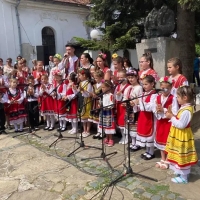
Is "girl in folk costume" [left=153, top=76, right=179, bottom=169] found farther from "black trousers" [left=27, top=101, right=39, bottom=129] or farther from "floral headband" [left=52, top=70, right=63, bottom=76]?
"black trousers" [left=27, top=101, right=39, bottom=129]

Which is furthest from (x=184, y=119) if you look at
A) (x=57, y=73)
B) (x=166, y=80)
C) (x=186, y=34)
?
(x=186, y=34)

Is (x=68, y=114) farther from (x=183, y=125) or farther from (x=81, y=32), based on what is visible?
(x=81, y=32)

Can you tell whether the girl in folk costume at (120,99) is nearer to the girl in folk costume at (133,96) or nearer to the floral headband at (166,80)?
the girl in folk costume at (133,96)

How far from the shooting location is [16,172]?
3.64 metres

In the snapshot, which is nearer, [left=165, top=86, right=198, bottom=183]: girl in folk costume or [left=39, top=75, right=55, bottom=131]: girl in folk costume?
[left=165, top=86, right=198, bottom=183]: girl in folk costume

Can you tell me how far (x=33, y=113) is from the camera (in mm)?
5926

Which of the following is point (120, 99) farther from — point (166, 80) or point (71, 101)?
point (71, 101)

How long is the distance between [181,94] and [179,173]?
39.3 inches

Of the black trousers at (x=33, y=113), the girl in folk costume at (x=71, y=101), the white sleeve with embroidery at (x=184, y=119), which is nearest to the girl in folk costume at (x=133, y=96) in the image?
the white sleeve with embroidery at (x=184, y=119)

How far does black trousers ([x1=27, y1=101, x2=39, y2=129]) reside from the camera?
5859 millimetres

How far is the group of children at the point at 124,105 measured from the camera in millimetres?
2975

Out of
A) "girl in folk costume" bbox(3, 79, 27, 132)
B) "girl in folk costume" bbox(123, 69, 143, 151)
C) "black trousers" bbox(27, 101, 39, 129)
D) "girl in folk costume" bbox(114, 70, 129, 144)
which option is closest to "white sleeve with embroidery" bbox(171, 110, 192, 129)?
"girl in folk costume" bbox(123, 69, 143, 151)

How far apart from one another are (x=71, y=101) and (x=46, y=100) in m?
0.86

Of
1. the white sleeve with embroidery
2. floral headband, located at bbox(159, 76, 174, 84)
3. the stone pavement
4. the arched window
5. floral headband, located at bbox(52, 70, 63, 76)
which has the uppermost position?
the arched window
